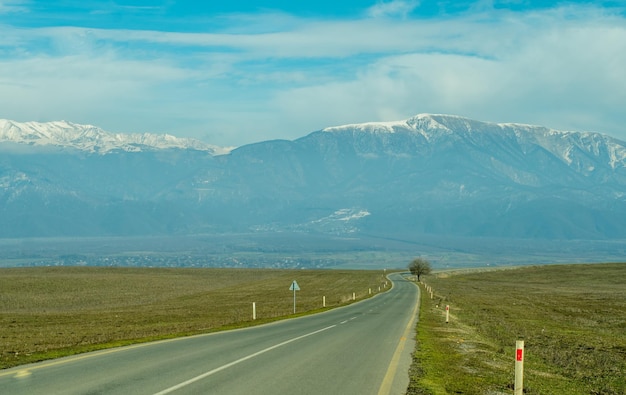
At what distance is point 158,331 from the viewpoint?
106ft

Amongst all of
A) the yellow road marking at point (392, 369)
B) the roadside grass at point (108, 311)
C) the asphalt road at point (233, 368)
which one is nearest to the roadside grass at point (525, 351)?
the yellow road marking at point (392, 369)

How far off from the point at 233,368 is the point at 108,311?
38.7 meters

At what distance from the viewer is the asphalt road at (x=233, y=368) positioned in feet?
50.4

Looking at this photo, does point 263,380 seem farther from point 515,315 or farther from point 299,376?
point 515,315

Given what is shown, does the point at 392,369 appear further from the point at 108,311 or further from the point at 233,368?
the point at 108,311

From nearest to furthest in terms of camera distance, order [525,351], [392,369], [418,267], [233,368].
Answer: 1. [233,368]
2. [392,369]
3. [525,351]
4. [418,267]

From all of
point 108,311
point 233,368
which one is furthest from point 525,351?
point 108,311

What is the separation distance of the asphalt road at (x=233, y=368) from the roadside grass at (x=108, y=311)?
2.13m

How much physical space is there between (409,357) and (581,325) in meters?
22.0

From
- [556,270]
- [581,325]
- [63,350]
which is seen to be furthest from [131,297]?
[556,270]

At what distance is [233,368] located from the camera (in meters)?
18.3

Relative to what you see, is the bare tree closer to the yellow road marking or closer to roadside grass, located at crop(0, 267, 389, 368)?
roadside grass, located at crop(0, 267, 389, 368)

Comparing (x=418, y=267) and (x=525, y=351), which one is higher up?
(x=525, y=351)

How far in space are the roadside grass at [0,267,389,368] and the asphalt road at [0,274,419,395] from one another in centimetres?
213
